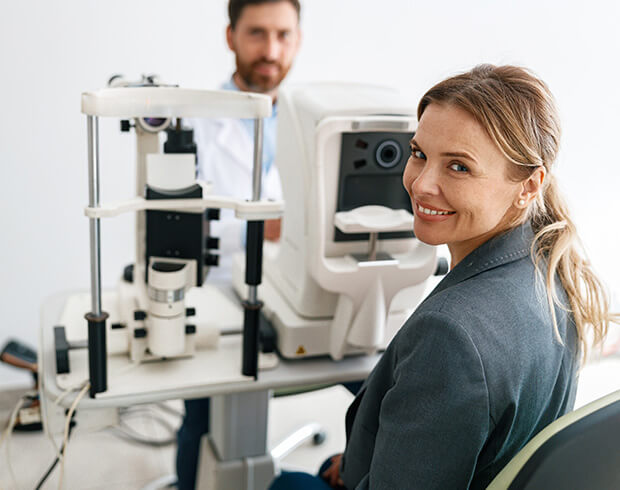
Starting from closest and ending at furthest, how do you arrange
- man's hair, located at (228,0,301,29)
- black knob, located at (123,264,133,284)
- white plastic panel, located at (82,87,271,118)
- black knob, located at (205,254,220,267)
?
white plastic panel, located at (82,87,271,118) < black knob, located at (205,254,220,267) < black knob, located at (123,264,133,284) < man's hair, located at (228,0,301,29)

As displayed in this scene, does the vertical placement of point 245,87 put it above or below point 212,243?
above

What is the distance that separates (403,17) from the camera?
8.49 feet

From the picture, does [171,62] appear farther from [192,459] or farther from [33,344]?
[192,459]

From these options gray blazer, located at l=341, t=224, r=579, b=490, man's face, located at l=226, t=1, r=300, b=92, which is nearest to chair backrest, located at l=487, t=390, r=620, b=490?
gray blazer, located at l=341, t=224, r=579, b=490

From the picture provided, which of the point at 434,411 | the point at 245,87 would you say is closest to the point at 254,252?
the point at 434,411

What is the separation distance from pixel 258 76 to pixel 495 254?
1.44m

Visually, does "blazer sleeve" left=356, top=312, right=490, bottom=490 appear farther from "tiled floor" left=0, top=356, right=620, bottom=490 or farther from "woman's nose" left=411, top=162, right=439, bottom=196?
"tiled floor" left=0, top=356, right=620, bottom=490

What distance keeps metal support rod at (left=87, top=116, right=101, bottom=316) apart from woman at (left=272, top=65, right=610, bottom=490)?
49cm

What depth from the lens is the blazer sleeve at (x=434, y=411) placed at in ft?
2.71

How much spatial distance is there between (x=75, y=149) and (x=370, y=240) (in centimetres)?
137

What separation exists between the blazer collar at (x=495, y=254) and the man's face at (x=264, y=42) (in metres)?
1.37

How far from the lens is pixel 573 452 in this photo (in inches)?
30.7

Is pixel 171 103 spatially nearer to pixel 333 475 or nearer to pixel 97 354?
pixel 97 354

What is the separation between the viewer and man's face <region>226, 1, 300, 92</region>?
2115 mm
